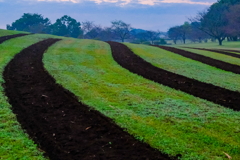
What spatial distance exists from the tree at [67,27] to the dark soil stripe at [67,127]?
8679 cm

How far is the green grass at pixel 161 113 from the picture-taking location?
6836mm

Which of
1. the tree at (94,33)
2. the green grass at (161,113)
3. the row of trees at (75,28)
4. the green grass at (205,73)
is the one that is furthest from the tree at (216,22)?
the green grass at (161,113)

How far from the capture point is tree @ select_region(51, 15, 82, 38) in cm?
9594

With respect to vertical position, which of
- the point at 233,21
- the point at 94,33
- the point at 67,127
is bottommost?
the point at 67,127

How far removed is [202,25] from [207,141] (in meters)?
71.3

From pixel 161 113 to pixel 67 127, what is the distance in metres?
3.15

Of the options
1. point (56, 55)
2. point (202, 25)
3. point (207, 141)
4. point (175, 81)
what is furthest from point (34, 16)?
point (207, 141)

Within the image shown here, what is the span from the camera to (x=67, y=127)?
7.80 metres

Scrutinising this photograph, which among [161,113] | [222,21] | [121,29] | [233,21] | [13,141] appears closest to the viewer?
[13,141]

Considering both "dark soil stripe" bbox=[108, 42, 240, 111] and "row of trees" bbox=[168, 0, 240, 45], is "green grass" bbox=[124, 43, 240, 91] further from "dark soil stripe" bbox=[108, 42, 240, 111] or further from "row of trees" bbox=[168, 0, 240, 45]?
"row of trees" bbox=[168, 0, 240, 45]

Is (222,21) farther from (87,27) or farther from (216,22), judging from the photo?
(87,27)

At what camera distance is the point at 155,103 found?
1020cm

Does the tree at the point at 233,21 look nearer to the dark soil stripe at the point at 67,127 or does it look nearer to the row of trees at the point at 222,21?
the row of trees at the point at 222,21

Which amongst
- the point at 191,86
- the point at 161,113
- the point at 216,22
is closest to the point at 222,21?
the point at 216,22
